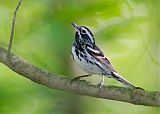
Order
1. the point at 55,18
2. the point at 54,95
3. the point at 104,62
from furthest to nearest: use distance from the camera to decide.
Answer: the point at 54,95
the point at 55,18
the point at 104,62

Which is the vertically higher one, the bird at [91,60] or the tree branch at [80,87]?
the bird at [91,60]

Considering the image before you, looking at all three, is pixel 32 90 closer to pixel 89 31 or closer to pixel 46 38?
pixel 46 38

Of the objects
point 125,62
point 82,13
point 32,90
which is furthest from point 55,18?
point 125,62

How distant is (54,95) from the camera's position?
4531mm

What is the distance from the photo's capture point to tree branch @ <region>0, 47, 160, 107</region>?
3090 mm

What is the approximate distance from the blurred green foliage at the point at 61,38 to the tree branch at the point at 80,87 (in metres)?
0.86

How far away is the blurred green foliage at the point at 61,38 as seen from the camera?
4.08m

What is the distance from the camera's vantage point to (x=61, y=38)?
14.1 ft

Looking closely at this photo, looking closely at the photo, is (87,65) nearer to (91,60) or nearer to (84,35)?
(91,60)

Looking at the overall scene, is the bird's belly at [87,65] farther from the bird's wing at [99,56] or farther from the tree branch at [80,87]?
the tree branch at [80,87]

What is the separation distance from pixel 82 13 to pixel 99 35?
0.29m

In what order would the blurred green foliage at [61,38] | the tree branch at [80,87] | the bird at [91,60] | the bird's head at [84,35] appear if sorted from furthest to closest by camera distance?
1. the blurred green foliage at [61,38]
2. the bird's head at [84,35]
3. the bird at [91,60]
4. the tree branch at [80,87]

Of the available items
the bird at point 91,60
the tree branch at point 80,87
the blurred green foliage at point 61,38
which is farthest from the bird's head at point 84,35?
the tree branch at point 80,87

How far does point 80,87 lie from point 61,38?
1199mm
